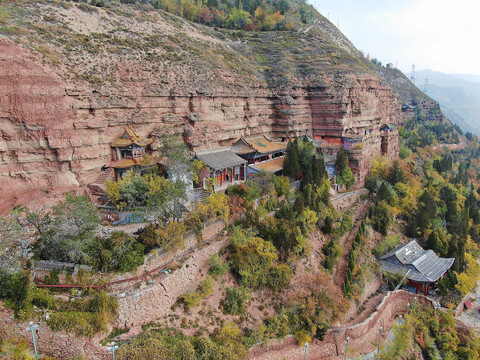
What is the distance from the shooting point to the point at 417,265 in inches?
1213

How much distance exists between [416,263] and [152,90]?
29106 millimetres

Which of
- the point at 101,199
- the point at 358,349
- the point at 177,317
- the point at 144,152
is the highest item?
the point at 144,152

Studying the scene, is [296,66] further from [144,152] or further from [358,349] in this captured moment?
[358,349]

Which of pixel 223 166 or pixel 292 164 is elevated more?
pixel 223 166

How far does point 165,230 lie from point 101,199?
8162 mm

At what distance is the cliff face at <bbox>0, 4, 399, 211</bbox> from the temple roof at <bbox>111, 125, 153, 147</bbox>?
53 cm

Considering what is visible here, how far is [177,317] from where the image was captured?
62.5 ft

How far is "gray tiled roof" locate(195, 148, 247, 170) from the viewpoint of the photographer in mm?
31984

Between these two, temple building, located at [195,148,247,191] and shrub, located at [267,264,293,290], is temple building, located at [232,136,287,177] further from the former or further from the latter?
shrub, located at [267,264,293,290]

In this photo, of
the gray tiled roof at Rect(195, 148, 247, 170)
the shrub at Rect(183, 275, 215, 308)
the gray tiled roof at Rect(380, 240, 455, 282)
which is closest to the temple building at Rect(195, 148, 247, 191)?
the gray tiled roof at Rect(195, 148, 247, 170)

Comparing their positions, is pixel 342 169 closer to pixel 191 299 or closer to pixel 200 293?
pixel 200 293

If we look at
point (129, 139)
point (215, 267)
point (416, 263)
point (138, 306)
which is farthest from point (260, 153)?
point (138, 306)

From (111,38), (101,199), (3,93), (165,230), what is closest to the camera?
(165,230)

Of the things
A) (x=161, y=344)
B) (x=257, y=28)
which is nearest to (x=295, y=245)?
(x=161, y=344)
